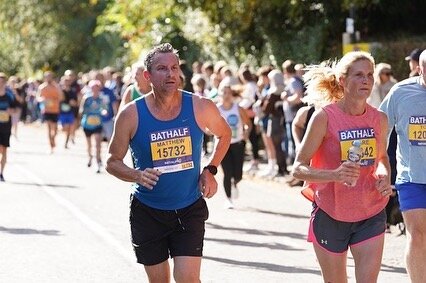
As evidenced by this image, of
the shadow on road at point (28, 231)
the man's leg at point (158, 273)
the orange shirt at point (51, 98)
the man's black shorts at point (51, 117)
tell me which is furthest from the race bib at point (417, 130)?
the orange shirt at point (51, 98)

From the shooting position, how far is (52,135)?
28.5 m

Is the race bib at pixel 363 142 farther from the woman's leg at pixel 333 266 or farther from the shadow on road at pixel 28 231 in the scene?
the shadow on road at pixel 28 231

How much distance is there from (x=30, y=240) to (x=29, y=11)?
116 feet

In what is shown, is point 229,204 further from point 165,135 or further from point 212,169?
point 165,135

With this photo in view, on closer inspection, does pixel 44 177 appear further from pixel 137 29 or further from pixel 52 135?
pixel 137 29

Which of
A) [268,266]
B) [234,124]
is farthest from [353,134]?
[234,124]

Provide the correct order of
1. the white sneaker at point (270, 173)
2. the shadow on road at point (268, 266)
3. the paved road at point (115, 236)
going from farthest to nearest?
the white sneaker at point (270, 173) < the shadow on road at point (268, 266) < the paved road at point (115, 236)

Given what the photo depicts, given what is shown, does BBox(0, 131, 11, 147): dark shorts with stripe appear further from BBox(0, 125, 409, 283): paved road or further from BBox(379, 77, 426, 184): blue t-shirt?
BBox(379, 77, 426, 184): blue t-shirt

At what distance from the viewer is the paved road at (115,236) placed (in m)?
10.7

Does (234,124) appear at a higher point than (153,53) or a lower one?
lower

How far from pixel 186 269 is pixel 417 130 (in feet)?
6.09

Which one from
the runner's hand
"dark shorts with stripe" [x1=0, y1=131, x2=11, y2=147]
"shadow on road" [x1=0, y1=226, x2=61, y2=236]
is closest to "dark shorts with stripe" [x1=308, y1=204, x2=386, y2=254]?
the runner's hand

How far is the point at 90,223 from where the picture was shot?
14.3 metres

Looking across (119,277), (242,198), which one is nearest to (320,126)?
(119,277)
